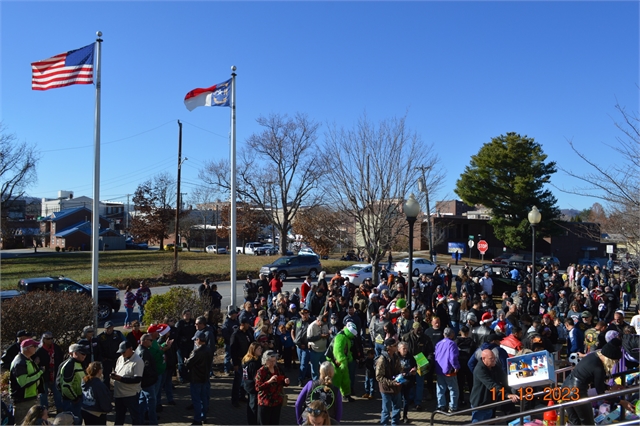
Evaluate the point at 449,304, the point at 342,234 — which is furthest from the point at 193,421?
the point at 342,234

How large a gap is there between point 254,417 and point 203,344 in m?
1.48

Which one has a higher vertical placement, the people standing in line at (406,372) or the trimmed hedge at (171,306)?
the trimmed hedge at (171,306)

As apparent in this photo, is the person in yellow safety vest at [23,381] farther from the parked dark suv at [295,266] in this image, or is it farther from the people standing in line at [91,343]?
the parked dark suv at [295,266]

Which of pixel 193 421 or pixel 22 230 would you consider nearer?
pixel 193 421

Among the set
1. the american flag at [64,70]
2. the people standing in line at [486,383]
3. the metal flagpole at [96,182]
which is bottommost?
the people standing in line at [486,383]

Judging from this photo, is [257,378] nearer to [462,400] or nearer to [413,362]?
[413,362]

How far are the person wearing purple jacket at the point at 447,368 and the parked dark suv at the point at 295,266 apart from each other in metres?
22.8

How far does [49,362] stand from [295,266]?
24.4 metres

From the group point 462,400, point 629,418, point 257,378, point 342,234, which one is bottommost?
point 462,400

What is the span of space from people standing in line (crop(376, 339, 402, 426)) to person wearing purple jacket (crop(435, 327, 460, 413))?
116 centimetres

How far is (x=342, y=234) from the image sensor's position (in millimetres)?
39062

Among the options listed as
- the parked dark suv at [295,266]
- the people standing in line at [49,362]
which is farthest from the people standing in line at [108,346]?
the parked dark suv at [295,266]

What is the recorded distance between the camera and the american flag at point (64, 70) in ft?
40.5

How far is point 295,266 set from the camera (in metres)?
32.6
